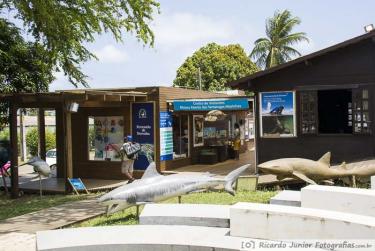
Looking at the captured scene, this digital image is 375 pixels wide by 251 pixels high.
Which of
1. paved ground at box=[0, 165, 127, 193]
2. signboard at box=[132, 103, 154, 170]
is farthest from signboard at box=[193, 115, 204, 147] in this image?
paved ground at box=[0, 165, 127, 193]

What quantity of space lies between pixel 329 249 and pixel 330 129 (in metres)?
14.6

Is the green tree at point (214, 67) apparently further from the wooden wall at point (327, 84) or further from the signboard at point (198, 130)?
the wooden wall at point (327, 84)

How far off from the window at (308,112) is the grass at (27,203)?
693 centimetres

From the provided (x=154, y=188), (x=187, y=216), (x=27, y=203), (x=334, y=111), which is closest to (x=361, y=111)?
(x=334, y=111)

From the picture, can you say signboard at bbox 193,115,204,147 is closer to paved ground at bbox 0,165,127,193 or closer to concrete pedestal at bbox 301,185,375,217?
paved ground at bbox 0,165,127,193

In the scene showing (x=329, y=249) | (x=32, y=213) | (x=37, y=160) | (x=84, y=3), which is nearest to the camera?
(x=329, y=249)

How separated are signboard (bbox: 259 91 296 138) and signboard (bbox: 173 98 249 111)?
183 cm

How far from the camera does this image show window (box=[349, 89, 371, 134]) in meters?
14.9

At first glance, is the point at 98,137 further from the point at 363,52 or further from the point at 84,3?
the point at 363,52

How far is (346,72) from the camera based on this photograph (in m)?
15.3

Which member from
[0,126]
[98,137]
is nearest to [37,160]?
[98,137]

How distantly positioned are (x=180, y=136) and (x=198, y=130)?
1841 millimetres

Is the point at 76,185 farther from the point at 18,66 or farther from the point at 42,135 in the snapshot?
the point at 18,66

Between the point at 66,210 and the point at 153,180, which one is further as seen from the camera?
the point at 66,210
